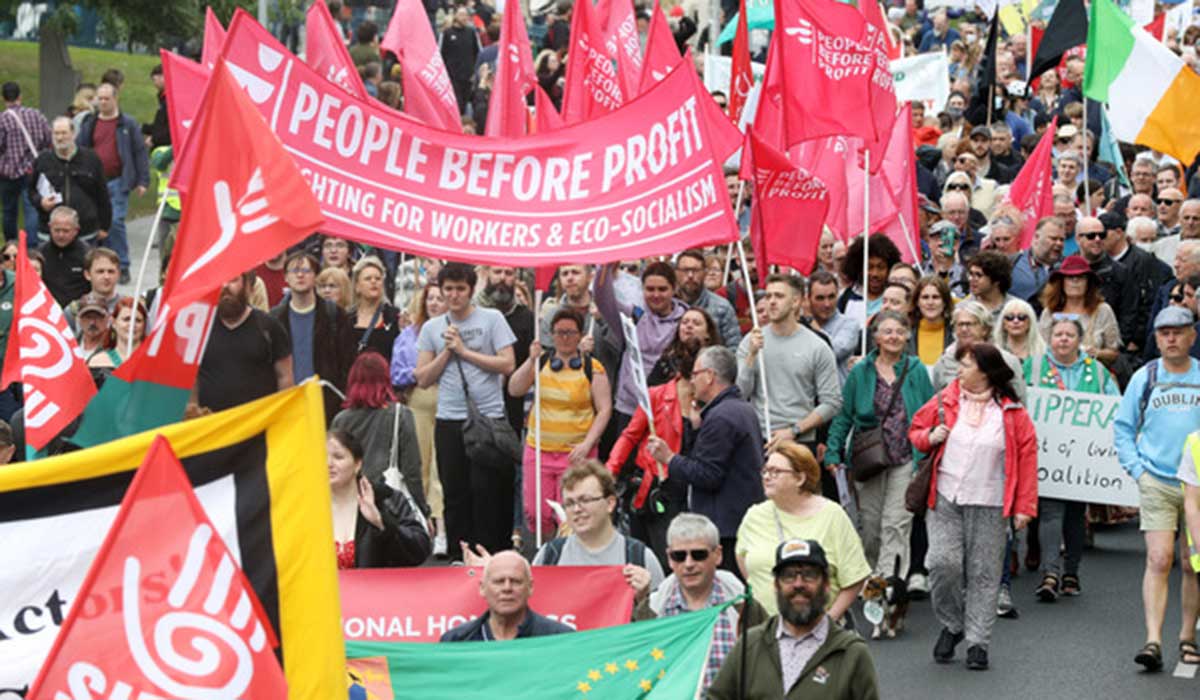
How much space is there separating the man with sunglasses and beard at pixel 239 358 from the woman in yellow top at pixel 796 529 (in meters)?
3.21

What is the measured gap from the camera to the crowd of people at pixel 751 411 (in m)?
9.98

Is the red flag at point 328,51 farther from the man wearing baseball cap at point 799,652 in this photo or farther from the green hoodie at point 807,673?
the green hoodie at point 807,673

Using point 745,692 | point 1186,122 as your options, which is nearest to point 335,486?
point 745,692

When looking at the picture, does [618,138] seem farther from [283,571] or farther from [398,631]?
[283,571]

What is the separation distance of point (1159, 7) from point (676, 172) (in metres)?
24.8

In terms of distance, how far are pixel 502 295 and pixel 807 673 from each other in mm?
6792

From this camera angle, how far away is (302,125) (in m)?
10.2

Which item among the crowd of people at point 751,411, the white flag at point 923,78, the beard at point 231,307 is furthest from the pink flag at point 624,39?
the white flag at point 923,78

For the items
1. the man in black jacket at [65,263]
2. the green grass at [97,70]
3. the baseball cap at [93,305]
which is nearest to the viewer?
the baseball cap at [93,305]

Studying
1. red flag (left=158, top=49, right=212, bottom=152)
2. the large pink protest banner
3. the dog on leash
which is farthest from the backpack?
red flag (left=158, top=49, right=212, bottom=152)

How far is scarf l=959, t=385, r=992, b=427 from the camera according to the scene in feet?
38.8

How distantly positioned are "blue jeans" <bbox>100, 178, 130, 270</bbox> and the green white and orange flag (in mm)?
13370

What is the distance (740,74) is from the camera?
1809 cm

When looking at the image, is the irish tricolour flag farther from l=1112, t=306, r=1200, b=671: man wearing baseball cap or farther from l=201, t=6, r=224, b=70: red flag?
l=201, t=6, r=224, b=70: red flag
